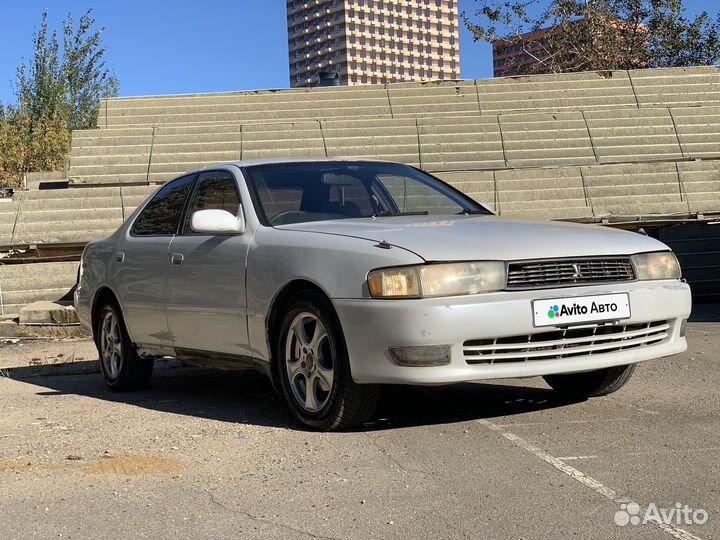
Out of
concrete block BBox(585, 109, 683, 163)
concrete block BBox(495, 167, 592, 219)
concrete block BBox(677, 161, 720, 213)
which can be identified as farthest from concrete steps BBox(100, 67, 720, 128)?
concrete block BBox(495, 167, 592, 219)

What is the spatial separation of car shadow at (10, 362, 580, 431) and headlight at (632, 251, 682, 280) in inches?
40.6

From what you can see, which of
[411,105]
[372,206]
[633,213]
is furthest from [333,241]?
[411,105]

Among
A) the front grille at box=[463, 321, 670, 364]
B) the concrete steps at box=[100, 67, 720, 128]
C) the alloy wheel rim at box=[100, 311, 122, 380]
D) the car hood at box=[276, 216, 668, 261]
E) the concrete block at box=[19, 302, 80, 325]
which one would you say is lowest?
the concrete block at box=[19, 302, 80, 325]

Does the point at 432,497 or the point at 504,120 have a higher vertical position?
the point at 504,120

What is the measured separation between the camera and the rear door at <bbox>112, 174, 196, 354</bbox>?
276 inches

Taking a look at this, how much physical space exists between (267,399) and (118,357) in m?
1.39

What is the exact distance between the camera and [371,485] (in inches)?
175

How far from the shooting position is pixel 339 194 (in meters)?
6.50

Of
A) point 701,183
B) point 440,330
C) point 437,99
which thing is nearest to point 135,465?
point 440,330

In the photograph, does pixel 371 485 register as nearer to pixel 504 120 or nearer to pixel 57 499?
pixel 57 499

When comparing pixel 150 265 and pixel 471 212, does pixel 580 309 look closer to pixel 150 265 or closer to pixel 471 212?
pixel 471 212

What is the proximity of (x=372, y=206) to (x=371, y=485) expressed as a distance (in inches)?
94.5

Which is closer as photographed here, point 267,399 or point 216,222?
point 216,222

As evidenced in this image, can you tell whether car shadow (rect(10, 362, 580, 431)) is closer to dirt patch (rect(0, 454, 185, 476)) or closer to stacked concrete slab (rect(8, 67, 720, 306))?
dirt patch (rect(0, 454, 185, 476))
